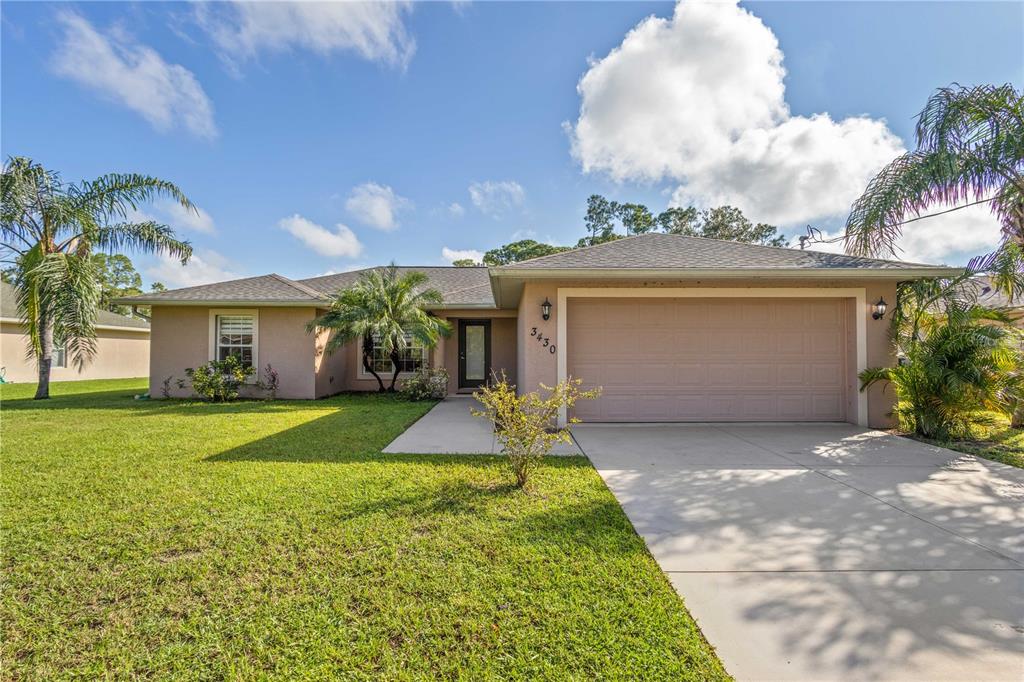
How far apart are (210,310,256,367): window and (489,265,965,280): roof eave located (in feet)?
27.3

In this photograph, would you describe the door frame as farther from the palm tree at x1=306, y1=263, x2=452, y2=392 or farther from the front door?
the front door

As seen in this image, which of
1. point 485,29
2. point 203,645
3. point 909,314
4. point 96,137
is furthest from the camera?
point 96,137

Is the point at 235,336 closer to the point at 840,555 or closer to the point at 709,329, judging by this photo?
the point at 709,329

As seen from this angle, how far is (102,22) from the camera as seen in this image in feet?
26.9

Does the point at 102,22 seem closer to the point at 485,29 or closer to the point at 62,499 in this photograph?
the point at 485,29

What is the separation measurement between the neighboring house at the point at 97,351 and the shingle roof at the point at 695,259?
650 inches

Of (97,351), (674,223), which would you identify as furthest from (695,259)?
(674,223)

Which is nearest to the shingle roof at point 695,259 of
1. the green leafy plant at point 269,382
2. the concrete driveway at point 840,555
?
the concrete driveway at point 840,555

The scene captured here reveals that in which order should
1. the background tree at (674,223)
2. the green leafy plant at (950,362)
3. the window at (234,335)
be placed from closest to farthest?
the green leafy plant at (950,362) < the window at (234,335) < the background tree at (674,223)

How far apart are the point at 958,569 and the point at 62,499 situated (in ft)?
24.6

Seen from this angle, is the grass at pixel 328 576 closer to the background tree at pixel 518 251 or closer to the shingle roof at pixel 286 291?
the shingle roof at pixel 286 291

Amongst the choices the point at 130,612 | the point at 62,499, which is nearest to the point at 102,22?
the point at 62,499

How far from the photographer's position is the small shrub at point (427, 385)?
37.2 feet

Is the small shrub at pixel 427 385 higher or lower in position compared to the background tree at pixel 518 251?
lower
